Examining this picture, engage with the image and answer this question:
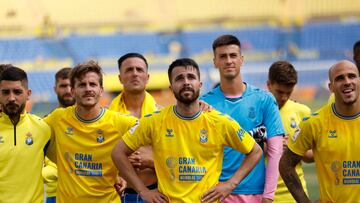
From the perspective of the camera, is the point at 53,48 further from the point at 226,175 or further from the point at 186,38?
the point at 226,175

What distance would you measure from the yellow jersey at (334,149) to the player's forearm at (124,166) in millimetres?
1221

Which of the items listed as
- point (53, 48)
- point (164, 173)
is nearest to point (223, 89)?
point (164, 173)

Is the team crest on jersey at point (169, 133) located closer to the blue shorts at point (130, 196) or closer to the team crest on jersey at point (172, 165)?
the team crest on jersey at point (172, 165)

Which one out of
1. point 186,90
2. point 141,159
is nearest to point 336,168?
point 186,90

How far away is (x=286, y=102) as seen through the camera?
755cm

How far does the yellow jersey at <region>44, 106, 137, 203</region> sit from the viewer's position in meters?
5.77

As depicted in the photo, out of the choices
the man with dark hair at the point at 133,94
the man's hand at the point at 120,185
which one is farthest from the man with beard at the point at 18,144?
the man with dark hair at the point at 133,94

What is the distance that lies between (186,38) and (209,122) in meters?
27.9

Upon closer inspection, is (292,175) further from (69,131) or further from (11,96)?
(11,96)

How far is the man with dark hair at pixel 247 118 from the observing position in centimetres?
608

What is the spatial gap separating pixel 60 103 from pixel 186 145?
284 centimetres

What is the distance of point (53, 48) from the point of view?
3203 centimetres

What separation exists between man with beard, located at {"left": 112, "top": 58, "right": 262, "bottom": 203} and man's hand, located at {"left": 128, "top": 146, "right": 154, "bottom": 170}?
2.12ft

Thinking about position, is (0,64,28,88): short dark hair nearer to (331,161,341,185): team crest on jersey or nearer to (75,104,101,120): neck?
(75,104,101,120): neck
